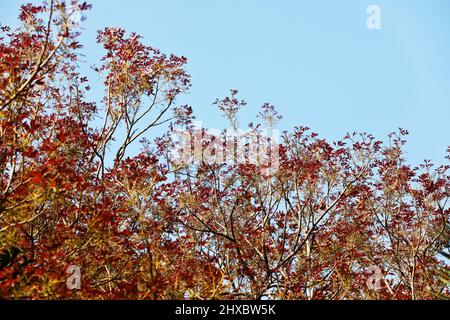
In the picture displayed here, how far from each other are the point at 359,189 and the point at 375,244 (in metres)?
1.53

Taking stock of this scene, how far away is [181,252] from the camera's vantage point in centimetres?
966

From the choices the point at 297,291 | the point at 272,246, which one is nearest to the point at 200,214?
the point at 272,246

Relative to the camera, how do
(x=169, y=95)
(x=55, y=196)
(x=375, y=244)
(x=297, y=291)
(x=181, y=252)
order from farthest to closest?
(x=169, y=95)
(x=375, y=244)
(x=181, y=252)
(x=297, y=291)
(x=55, y=196)

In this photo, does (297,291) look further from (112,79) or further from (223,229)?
(112,79)

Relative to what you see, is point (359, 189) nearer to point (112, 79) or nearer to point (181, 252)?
point (181, 252)

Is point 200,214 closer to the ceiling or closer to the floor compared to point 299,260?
closer to the ceiling

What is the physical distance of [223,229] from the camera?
10.6 meters

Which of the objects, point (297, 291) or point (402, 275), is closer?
point (297, 291)

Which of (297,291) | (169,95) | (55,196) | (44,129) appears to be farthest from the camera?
(169,95)

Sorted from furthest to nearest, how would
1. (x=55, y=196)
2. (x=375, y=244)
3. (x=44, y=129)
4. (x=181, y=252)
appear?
(x=375, y=244)
(x=44, y=129)
(x=181, y=252)
(x=55, y=196)
